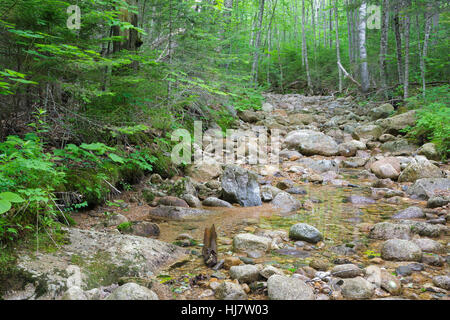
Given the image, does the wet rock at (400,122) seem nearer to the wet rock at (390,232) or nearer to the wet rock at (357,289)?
the wet rock at (390,232)

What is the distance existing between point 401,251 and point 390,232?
2.21 ft

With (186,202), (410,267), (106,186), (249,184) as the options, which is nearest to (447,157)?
(249,184)

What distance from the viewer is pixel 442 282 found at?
8.32 feet

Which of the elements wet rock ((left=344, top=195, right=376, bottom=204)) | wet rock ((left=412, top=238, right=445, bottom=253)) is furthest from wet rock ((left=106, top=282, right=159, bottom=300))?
wet rock ((left=344, top=195, right=376, bottom=204))

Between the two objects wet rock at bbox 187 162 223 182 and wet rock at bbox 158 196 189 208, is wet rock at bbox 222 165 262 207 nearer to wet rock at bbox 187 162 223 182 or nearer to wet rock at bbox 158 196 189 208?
wet rock at bbox 158 196 189 208

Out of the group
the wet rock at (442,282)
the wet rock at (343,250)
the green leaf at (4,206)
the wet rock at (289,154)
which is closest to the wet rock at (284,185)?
the wet rock at (289,154)

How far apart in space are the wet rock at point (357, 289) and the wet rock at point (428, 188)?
12.9ft

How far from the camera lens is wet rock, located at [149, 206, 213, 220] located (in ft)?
15.4

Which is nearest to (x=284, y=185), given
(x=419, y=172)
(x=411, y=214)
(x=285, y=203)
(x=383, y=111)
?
(x=285, y=203)

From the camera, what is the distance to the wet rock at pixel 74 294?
6.73 feet

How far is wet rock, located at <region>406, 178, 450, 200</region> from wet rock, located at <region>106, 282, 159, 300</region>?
5.35m

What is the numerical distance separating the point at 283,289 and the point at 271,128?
10415 mm

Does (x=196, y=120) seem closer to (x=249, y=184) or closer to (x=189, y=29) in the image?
(x=189, y=29)

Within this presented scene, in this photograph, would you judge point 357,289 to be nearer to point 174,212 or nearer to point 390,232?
point 390,232
